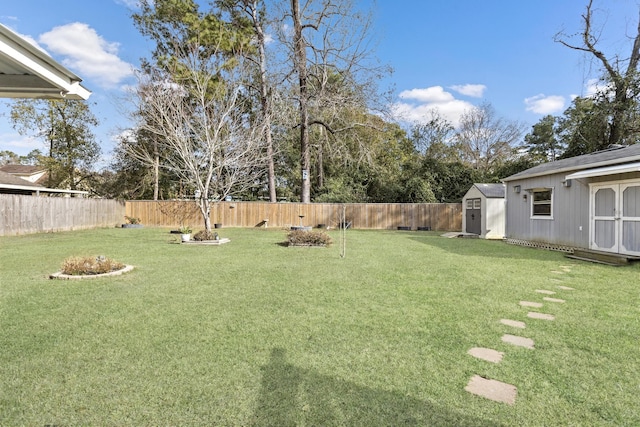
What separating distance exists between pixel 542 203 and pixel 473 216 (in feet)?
13.3

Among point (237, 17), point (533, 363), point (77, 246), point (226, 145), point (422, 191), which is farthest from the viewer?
point (422, 191)

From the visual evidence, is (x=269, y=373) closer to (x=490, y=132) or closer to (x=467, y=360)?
(x=467, y=360)

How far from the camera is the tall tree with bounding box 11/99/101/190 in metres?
19.8

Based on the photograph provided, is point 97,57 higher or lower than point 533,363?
higher

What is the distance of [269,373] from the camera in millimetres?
2395

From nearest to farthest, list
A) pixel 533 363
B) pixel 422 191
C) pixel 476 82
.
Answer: pixel 533 363
pixel 422 191
pixel 476 82

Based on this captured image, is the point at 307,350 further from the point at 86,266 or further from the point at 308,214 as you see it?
the point at 308,214

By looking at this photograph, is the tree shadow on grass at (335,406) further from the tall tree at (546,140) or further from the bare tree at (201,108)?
the tall tree at (546,140)

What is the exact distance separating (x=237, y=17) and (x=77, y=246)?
Answer: 14.7 metres

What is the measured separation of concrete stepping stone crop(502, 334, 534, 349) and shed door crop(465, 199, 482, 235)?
466 inches

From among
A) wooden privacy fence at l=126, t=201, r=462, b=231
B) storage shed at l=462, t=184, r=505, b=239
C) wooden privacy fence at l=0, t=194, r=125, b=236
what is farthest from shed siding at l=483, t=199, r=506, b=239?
wooden privacy fence at l=0, t=194, r=125, b=236

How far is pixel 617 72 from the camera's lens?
48.5 ft

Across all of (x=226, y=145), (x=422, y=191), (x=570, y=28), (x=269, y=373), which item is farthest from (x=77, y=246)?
(x=570, y=28)

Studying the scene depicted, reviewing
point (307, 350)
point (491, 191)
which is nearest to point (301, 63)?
point (491, 191)
